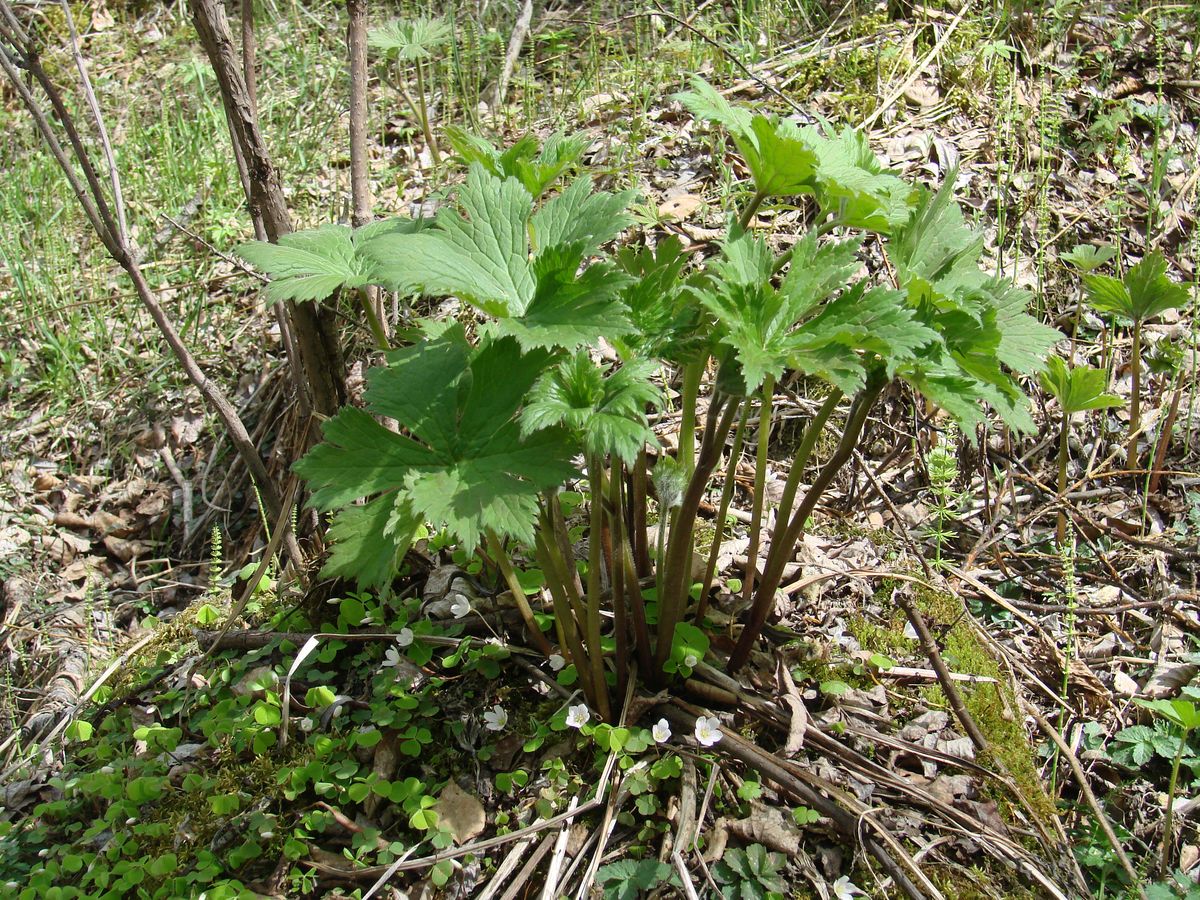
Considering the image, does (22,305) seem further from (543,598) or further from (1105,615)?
(1105,615)

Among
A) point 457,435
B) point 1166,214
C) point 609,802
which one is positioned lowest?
point 609,802

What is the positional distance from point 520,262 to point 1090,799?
1.71m

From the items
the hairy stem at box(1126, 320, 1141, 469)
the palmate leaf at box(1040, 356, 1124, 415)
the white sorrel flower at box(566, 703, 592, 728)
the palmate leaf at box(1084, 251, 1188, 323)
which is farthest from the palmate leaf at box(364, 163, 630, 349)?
the hairy stem at box(1126, 320, 1141, 469)

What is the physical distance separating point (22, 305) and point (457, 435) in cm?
365

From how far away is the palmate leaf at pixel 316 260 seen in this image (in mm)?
1626

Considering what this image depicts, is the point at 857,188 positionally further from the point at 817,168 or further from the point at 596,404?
the point at 596,404

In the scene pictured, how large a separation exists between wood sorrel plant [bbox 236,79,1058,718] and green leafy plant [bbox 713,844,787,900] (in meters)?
0.51

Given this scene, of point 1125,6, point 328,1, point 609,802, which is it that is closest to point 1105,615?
point 609,802

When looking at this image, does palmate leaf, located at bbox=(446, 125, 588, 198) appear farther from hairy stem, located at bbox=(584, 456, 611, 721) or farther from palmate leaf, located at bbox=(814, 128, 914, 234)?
hairy stem, located at bbox=(584, 456, 611, 721)

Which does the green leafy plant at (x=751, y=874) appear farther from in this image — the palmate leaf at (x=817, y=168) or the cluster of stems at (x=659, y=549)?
the palmate leaf at (x=817, y=168)

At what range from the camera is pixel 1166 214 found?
3535mm

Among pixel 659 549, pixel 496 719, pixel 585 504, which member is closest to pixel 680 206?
pixel 585 504

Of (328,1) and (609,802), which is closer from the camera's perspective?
(609,802)

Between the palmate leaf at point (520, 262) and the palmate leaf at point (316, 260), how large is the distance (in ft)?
0.34
